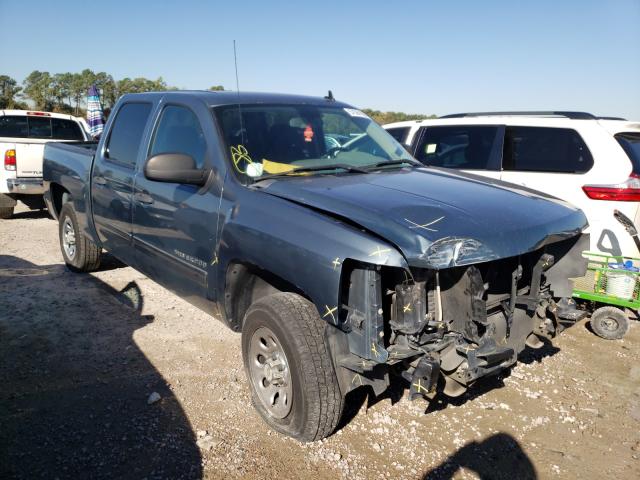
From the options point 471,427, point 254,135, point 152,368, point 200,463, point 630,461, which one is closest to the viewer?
point 200,463

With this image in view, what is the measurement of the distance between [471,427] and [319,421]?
1059mm

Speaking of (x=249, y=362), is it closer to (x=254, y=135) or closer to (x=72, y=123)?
(x=254, y=135)

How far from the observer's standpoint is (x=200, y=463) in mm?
2760

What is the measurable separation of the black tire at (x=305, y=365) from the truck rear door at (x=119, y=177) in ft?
6.54

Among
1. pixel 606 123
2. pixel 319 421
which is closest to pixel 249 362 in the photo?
pixel 319 421

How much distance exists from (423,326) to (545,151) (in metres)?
3.70

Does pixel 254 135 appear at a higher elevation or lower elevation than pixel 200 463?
higher

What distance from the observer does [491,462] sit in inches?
113

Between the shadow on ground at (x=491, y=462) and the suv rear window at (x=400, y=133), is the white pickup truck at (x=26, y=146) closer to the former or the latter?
the suv rear window at (x=400, y=133)

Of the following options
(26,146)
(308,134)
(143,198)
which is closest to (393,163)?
(308,134)

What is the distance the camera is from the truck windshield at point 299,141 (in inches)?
134

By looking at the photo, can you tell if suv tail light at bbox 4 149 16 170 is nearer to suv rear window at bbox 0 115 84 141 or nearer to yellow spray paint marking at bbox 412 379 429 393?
suv rear window at bbox 0 115 84 141

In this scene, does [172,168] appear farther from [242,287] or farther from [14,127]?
[14,127]

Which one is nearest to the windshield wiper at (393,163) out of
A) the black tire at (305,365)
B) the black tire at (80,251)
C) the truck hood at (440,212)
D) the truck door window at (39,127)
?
the truck hood at (440,212)
